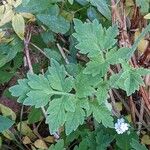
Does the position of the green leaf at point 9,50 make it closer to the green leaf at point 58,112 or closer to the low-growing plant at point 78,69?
the low-growing plant at point 78,69

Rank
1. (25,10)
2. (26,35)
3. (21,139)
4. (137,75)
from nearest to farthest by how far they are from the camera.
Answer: (137,75) < (25,10) < (26,35) < (21,139)

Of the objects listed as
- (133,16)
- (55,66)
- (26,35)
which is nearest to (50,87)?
(55,66)

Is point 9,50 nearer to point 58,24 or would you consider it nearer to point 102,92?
point 58,24

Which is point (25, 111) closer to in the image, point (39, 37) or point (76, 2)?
point (39, 37)

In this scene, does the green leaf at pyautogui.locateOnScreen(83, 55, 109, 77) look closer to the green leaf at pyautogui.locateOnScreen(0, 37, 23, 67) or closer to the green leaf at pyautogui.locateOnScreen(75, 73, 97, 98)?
the green leaf at pyautogui.locateOnScreen(75, 73, 97, 98)

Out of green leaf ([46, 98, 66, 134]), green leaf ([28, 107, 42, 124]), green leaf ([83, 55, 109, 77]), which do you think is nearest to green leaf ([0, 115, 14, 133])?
green leaf ([28, 107, 42, 124])

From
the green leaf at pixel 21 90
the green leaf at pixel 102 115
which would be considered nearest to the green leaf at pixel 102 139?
the green leaf at pixel 102 115
